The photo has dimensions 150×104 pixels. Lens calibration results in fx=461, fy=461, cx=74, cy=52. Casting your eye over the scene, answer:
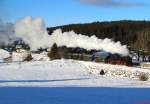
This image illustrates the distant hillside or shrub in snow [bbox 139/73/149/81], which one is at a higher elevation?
the distant hillside

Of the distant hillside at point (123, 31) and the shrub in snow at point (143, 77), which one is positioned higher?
the distant hillside at point (123, 31)

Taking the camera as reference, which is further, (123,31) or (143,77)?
(123,31)

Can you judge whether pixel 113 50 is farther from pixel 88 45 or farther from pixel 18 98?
pixel 18 98

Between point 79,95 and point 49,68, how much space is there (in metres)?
22.2

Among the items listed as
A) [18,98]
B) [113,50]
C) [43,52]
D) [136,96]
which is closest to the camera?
[18,98]

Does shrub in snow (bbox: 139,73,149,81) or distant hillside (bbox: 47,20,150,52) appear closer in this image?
shrub in snow (bbox: 139,73,149,81)

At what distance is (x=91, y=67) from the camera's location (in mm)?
43531

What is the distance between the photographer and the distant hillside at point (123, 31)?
322 ft

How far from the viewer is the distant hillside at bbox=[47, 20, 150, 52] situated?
98.3 m

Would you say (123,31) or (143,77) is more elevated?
(123,31)

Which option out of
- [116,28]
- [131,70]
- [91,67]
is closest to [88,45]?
[91,67]

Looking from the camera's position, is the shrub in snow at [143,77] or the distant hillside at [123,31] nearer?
the shrub in snow at [143,77]

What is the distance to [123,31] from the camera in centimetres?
13325

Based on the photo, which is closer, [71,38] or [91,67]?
[91,67]
